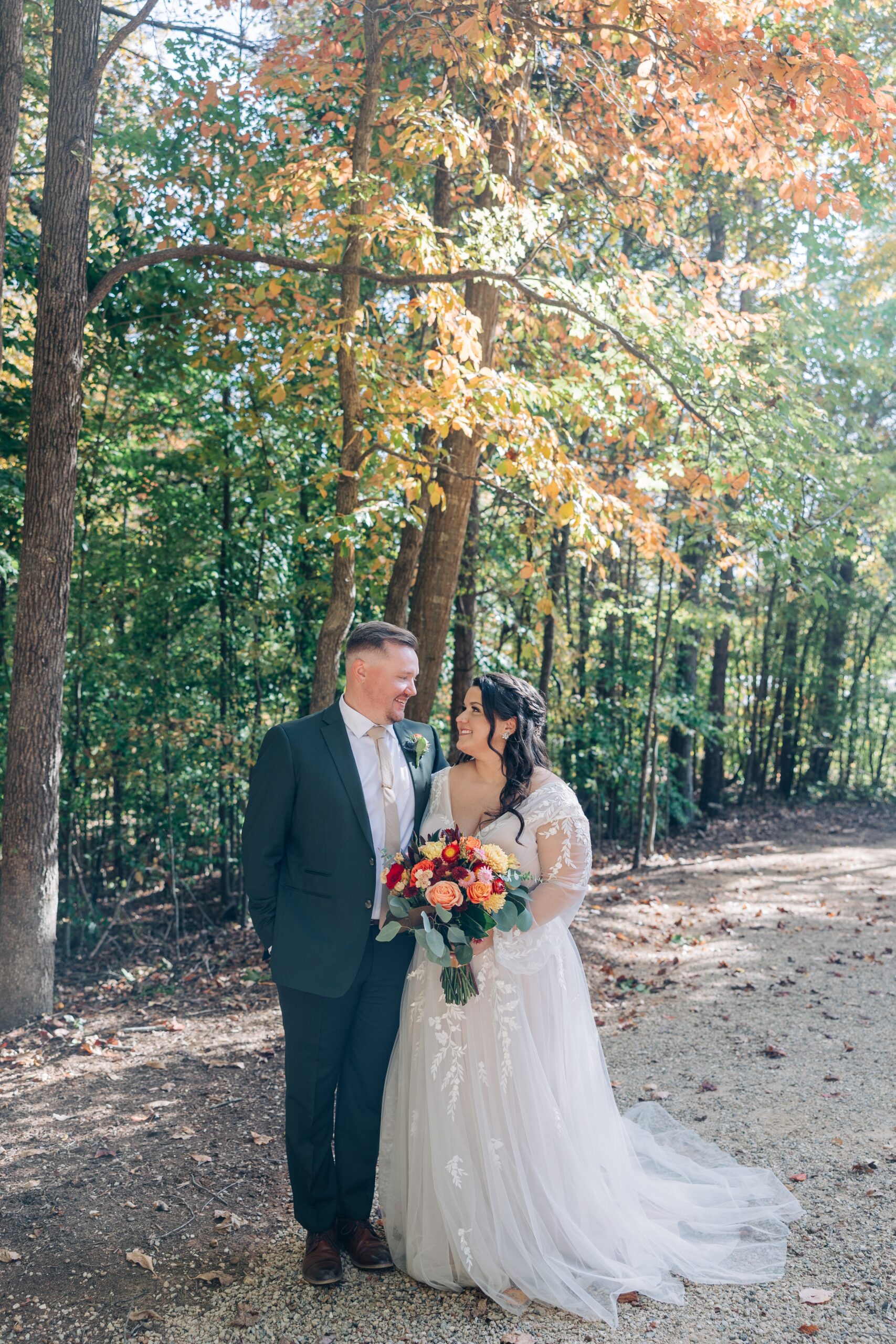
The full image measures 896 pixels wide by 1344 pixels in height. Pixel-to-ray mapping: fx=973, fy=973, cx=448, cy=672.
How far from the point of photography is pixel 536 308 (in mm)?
8094

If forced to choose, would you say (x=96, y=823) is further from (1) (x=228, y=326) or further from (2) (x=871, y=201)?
(2) (x=871, y=201)

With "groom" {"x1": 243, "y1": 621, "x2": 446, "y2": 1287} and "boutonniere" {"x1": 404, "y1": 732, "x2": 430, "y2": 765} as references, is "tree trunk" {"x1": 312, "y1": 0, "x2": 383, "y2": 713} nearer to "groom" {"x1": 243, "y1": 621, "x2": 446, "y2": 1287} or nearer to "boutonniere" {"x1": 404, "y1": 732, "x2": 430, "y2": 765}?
"boutonniere" {"x1": 404, "y1": 732, "x2": 430, "y2": 765}

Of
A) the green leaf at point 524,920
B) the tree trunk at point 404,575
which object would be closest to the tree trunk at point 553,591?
the tree trunk at point 404,575

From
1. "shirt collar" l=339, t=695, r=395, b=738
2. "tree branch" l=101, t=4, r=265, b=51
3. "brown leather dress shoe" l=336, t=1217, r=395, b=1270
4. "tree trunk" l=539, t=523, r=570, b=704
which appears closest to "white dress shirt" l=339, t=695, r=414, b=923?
"shirt collar" l=339, t=695, r=395, b=738

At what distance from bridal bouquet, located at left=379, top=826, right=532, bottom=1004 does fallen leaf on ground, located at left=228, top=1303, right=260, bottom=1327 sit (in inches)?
43.5

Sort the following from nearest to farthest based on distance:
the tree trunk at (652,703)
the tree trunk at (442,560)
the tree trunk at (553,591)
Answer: the tree trunk at (442,560)
the tree trunk at (652,703)
the tree trunk at (553,591)

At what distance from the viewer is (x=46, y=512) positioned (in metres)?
5.47

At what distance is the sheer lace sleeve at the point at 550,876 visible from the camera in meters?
3.27

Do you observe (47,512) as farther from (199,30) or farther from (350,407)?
(199,30)

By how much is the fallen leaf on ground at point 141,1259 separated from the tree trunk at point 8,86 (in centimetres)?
432

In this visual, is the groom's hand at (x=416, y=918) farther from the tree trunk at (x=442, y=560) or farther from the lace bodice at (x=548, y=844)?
the tree trunk at (x=442, y=560)

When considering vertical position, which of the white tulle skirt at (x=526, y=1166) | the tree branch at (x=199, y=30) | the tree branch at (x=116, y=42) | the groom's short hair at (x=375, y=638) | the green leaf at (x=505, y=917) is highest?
the tree branch at (x=199, y=30)

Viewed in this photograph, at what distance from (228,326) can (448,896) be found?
4973 millimetres

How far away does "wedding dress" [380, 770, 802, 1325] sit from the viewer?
3066mm
